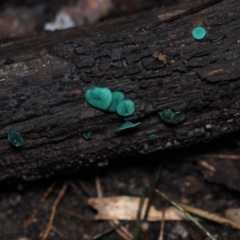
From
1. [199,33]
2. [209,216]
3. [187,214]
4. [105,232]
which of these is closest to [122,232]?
[105,232]

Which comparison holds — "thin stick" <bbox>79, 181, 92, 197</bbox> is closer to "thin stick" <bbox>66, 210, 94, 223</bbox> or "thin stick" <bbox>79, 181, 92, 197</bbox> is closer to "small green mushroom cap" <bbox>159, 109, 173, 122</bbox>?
"thin stick" <bbox>66, 210, 94, 223</bbox>

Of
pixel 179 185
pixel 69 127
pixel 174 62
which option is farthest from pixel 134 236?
pixel 174 62

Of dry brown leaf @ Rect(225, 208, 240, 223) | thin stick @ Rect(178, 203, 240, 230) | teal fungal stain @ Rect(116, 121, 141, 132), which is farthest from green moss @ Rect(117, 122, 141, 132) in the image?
dry brown leaf @ Rect(225, 208, 240, 223)

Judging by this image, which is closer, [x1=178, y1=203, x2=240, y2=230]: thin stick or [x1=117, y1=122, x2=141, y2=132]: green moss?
[x1=117, y1=122, x2=141, y2=132]: green moss

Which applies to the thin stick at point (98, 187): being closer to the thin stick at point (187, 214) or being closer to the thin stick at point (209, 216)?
the thin stick at point (187, 214)

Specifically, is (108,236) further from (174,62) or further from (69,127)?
(174,62)

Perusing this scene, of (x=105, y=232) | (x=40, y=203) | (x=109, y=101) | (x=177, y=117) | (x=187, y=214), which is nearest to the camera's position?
(x=109, y=101)

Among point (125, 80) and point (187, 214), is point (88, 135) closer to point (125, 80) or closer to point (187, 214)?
point (125, 80)
